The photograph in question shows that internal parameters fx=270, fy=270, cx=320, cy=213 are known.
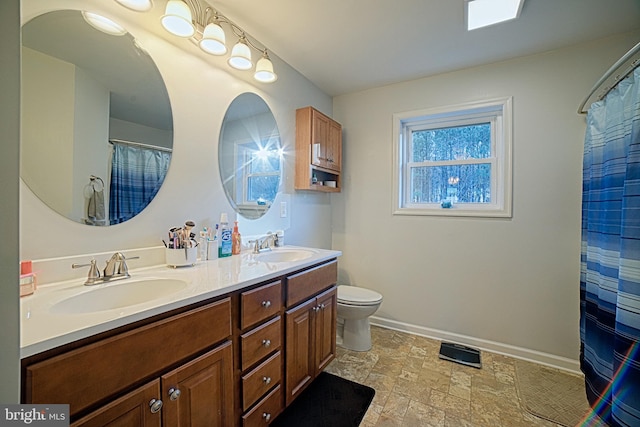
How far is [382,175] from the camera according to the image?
263 centimetres

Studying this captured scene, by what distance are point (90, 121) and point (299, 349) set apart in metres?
1.47

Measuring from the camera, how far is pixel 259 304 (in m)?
1.22

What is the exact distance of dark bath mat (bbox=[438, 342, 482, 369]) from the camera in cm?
203

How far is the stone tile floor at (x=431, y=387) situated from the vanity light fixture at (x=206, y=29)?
2.10 meters

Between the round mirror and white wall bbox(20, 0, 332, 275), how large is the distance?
6 centimetres

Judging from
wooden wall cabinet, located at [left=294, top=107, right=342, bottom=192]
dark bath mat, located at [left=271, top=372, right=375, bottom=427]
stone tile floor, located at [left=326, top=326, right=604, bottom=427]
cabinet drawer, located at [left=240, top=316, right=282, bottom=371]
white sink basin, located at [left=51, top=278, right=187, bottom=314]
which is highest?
wooden wall cabinet, located at [left=294, top=107, right=342, bottom=192]

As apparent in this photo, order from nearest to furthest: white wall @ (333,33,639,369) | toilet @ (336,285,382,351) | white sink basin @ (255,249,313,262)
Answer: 1. white sink basin @ (255,249,313,262)
2. white wall @ (333,33,639,369)
3. toilet @ (336,285,382,351)

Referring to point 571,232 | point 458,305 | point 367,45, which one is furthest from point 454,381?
point 367,45

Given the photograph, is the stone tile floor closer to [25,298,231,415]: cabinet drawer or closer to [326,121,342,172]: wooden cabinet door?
[25,298,231,415]: cabinet drawer

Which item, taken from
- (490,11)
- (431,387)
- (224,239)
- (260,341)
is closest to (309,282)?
(260,341)

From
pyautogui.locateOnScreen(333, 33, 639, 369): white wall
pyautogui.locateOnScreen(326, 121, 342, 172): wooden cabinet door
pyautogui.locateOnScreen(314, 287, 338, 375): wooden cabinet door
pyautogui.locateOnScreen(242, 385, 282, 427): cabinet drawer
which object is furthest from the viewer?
pyautogui.locateOnScreen(326, 121, 342, 172): wooden cabinet door

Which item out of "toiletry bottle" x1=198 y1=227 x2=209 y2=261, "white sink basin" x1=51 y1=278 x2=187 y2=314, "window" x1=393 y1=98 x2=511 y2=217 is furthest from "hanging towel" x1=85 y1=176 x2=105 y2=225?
"window" x1=393 y1=98 x2=511 y2=217

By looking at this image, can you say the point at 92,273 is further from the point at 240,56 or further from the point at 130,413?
the point at 240,56

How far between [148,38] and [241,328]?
142 cm
